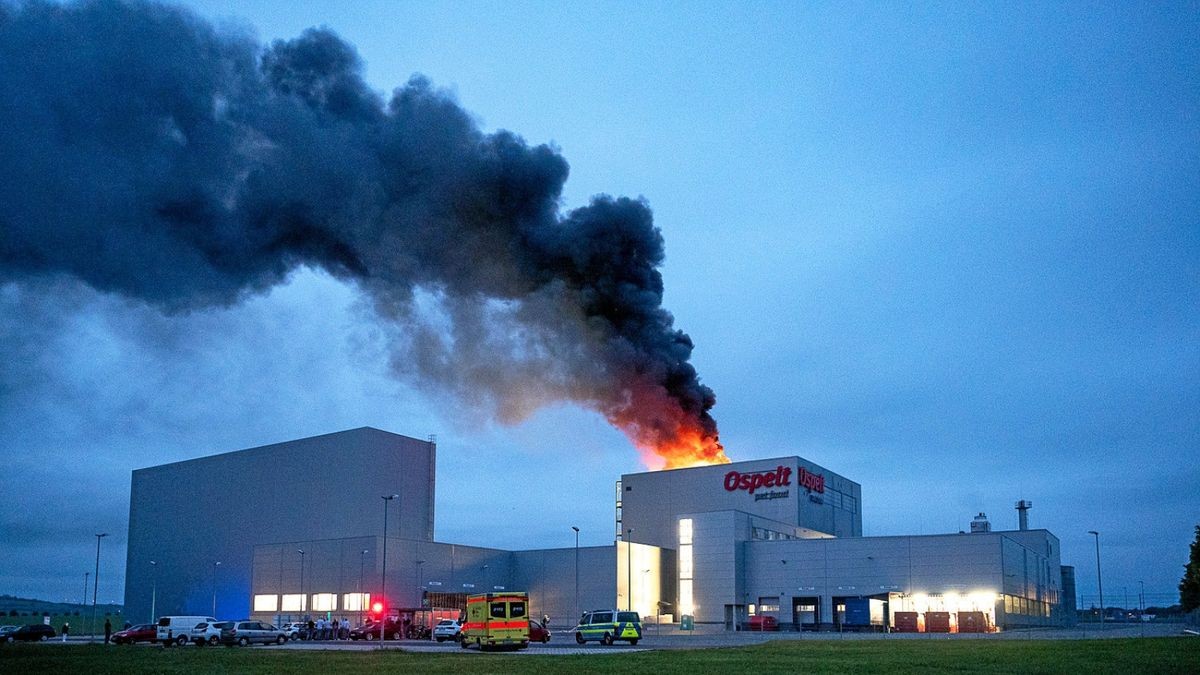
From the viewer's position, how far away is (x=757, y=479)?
93.4m

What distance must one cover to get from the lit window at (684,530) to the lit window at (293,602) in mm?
32794

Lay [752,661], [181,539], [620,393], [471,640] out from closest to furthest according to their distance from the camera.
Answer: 1. [752,661]
2. [471,640]
3. [620,393]
4. [181,539]

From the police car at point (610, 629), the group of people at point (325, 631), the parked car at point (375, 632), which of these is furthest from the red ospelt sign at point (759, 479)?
the police car at point (610, 629)

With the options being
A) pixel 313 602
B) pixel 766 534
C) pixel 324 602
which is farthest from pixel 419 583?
pixel 766 534

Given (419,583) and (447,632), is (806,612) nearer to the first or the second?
(419,583)

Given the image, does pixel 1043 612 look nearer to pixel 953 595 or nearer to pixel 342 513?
pixel 953 595

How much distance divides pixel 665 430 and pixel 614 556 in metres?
11.6

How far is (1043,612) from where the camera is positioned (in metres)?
93.9

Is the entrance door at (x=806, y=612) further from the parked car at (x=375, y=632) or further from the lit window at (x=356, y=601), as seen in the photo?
the lit window at (x=356, y=601)

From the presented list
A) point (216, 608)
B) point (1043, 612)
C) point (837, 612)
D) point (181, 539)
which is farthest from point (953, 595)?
point (181, 539)

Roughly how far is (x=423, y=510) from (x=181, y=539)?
28.4 m

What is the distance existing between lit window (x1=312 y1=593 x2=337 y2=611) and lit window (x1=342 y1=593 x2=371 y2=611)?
4.11ft

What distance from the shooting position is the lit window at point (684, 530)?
8944 centimetres

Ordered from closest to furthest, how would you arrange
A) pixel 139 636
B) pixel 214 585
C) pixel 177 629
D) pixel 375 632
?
1. pixel 177 629
2. pixel 139 636
3. pixel 375 632
4. pixel 214 585
